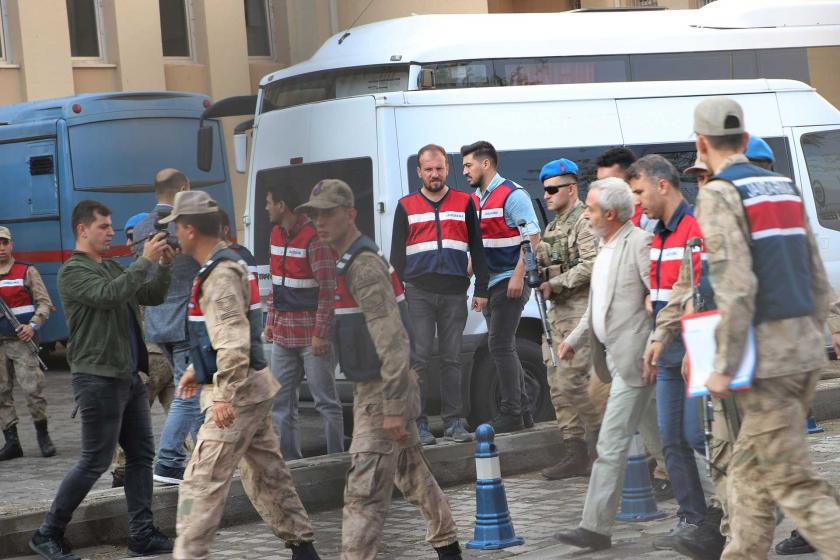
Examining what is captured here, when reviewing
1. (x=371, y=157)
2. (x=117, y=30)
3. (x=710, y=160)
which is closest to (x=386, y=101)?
(x=371, y=157)

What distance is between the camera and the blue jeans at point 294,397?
898cm

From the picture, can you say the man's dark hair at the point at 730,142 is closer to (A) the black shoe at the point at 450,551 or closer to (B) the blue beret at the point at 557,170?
(A) the black shoe at the point at 450,551

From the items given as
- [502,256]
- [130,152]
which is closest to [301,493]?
[502,256]

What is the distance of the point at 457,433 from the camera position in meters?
9.34

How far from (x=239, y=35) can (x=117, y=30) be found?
2124 millimetres

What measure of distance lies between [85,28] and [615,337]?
15887 millimetres

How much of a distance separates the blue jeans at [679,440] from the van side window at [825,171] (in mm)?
5309

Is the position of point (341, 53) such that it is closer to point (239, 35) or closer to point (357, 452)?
point (357, 452)

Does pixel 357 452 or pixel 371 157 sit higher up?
pixel 371 157

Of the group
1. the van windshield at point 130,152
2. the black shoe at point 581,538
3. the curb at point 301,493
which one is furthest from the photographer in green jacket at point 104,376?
the van windshield at point 130,152

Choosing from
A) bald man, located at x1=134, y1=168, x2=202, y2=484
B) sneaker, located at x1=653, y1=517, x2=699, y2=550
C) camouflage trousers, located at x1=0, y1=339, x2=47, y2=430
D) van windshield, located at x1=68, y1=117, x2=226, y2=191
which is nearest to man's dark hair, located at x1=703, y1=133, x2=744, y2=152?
sneaker, located at x1=653, y1=517, x2=699, y2=550

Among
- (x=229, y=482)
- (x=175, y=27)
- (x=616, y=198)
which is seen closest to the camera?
(x=229, y=482)

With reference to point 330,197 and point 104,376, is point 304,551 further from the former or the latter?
point 330,197

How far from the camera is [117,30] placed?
2109 centimetres
